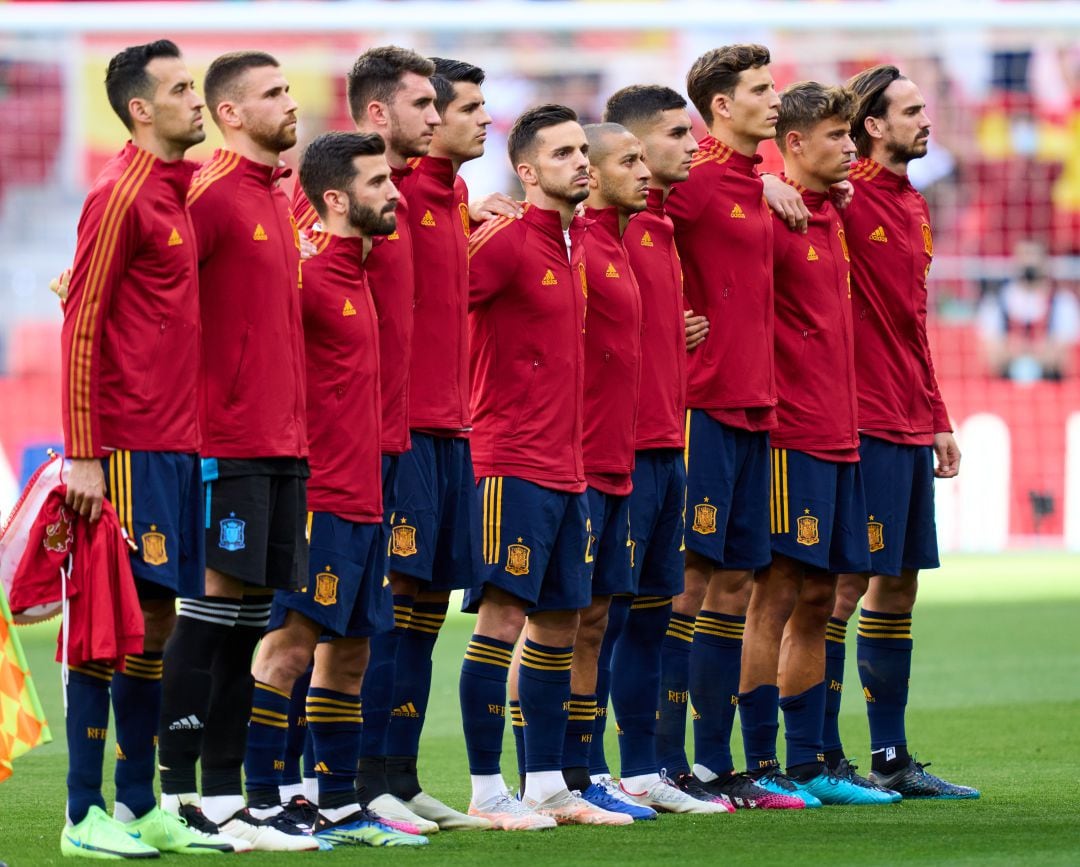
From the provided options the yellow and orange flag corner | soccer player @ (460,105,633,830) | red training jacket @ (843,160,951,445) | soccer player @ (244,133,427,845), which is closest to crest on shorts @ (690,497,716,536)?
soccer player @ (460,105,633,830)

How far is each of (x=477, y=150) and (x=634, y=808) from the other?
2.40 meters

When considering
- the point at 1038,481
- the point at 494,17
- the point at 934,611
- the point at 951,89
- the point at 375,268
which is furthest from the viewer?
the point at 951,89

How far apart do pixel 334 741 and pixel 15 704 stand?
3.81 ft

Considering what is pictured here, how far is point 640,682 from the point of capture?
25.3ft

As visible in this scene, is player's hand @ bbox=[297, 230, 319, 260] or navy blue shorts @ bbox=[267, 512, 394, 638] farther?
player's hand @ bbox=[297, 230, 319, 260]

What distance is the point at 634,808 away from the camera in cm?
743

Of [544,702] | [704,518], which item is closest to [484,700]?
[544,702]

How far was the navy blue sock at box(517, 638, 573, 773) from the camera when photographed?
23.8 ft

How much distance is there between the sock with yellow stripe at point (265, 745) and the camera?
6590 mm

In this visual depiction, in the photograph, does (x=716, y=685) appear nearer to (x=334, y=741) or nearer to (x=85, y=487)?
(x=334, y=741)

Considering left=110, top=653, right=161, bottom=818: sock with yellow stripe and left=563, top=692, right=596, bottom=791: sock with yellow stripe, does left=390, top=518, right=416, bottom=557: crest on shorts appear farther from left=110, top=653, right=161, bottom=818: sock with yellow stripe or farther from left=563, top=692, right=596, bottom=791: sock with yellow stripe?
left=110, top=653, right=161, bottom=818: sock with yellow stripe

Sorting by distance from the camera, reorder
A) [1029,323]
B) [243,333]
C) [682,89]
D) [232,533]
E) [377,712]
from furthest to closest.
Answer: [682,89], [1029,323], [377,712], [243,333], [232,533]

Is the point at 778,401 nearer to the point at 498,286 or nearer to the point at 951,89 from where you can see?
the point at 498,286

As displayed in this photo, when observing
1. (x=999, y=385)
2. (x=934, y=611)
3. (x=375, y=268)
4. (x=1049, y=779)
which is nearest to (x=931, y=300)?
(x=999, y=385)
